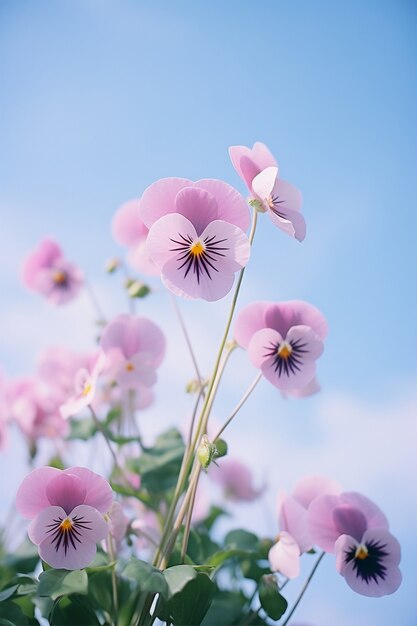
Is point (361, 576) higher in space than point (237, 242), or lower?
lower

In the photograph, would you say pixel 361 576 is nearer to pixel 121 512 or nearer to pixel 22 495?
pixel 121 512

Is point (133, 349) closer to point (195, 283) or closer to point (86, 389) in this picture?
point (86, 389)

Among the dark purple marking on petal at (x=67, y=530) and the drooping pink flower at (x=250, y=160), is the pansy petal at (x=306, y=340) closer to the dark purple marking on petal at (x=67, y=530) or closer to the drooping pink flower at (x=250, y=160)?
the drooping pink flower at (x=250, y=160)

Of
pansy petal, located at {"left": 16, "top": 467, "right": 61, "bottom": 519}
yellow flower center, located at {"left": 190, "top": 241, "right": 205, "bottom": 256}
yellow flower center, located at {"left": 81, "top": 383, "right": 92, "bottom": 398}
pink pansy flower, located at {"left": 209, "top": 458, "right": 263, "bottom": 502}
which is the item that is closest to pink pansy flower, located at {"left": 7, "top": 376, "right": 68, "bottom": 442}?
pink pansy flower, located at {"left": 209, "top": 458, "right": 263, "bottom": 502}

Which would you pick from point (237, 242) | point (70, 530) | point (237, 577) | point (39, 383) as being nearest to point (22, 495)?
point (70, 530)

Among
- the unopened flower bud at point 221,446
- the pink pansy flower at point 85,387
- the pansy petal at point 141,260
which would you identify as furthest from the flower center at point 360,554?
the pansy petal at point 141,260

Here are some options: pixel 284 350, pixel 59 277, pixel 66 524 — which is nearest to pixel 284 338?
pixel 284 350
